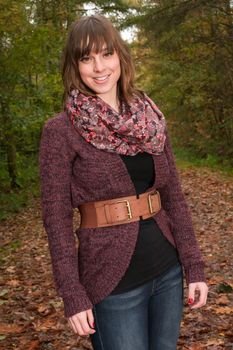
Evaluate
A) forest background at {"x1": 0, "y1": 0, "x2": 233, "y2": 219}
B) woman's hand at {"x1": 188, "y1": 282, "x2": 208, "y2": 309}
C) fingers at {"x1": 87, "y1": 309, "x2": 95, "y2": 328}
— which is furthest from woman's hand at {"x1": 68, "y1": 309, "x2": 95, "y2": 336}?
forest background at {"x1": 0, "y1": 0, "x2": 233, "y2": 219}

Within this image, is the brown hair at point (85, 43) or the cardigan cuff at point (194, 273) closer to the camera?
the brown hair at point (85, 43)

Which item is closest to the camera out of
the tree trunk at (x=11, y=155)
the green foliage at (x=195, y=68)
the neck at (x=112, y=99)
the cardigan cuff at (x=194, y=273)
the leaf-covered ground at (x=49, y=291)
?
the neck at (x=112, y=99)

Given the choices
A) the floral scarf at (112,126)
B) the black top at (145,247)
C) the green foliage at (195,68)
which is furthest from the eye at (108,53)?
the green foliage at (195,68)

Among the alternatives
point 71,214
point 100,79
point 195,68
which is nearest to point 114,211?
point 71,214

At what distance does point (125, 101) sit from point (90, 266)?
2.91 feet

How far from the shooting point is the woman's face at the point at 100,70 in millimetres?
2357

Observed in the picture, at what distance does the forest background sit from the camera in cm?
1135

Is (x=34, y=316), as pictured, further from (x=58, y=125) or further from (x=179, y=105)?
(x=179, y=105)

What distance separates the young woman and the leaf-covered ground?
208 cm

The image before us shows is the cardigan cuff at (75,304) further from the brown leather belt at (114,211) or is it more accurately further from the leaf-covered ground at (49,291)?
the leaf-covered ground at (49,291)

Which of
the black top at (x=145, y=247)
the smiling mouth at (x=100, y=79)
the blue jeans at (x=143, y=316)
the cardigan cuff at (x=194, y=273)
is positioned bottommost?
the blue jeans at (x=143, y=316)

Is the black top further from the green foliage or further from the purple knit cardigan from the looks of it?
the green foliage

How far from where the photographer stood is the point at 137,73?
28.7 feet

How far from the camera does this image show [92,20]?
2.33 meters
